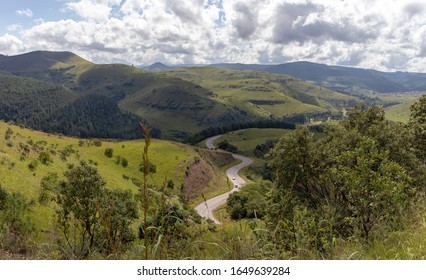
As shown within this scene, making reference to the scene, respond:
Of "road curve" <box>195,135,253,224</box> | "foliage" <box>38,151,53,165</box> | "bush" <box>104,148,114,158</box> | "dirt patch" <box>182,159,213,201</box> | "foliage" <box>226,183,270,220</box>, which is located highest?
"foliage" <box>226,183,270,220</box>

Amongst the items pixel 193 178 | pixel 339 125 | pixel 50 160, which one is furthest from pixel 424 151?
pixel 193 178

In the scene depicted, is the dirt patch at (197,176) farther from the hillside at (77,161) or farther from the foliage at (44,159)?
the foliage at (44,159)

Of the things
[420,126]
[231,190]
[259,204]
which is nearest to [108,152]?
[231,190]

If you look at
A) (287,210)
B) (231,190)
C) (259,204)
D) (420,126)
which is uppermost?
(420,126)

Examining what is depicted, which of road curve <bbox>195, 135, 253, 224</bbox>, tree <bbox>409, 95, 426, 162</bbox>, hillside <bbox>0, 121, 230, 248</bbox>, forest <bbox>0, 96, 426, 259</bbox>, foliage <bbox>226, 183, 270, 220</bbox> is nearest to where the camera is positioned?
forest <bbox>0, 96, 426, 259</bbox>

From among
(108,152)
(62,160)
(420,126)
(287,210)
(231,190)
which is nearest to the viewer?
(287,210)

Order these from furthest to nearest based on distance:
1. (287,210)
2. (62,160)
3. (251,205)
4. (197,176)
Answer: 1. (197,176)
2. (62,160)
3. (287,210)
4. (251,205)

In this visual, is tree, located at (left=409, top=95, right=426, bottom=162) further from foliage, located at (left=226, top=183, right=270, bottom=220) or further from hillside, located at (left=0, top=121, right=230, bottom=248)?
hillside, located at (left=0, top=121, right=230, bottom=248)

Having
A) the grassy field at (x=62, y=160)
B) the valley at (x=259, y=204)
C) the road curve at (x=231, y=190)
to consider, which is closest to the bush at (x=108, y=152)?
the grassy field at (x=62, y=160)

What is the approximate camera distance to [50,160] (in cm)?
7125

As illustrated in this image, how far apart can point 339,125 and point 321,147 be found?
368 cm

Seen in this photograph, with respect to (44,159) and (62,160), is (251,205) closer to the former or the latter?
(44,159)

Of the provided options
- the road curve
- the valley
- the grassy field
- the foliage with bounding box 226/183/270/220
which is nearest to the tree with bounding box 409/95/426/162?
the valley

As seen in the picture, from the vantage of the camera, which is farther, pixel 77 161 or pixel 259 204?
pixel 77 161
